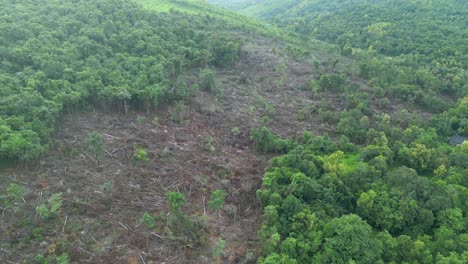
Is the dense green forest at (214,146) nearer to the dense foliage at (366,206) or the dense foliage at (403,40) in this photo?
the dense foliage at (366,206)

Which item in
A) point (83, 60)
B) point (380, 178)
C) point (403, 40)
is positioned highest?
point (403, 40)

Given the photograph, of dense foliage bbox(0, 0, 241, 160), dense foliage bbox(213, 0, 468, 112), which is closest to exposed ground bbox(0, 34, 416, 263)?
dense foliage bbox(0, 0, 241, 160)

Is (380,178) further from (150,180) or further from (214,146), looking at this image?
(150,180)

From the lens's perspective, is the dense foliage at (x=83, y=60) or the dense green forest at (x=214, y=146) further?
the dense foliage at (x=83, y=60)

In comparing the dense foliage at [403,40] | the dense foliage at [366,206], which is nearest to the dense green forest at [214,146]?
the dense foliage at [366,206]

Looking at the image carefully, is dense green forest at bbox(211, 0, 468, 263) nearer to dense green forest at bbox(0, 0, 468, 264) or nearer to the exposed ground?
dense green forest at bbox(0, 0, 468, 264)

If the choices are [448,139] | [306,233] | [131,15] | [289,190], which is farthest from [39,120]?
[448,139]

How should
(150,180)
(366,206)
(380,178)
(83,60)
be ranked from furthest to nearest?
(83,60) < (150,180) < (380,178) < (366,206)

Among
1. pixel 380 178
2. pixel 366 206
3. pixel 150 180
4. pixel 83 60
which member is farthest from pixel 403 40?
pixel 150 180
